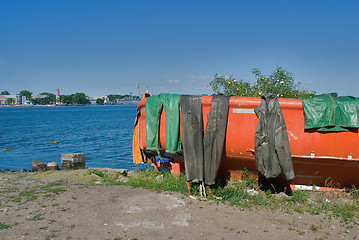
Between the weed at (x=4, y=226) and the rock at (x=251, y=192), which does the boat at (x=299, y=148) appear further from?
the weed at (x=4, y=226)

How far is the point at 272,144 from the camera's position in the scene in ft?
21.7

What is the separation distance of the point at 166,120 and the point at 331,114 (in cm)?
352

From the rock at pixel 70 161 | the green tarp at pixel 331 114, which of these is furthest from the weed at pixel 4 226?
the rock at pixel 70 161

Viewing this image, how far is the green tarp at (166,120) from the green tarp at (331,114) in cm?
278

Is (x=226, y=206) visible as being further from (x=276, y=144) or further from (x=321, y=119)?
(x=321, y=119)

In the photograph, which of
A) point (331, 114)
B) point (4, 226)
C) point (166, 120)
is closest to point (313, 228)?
point (331, 114)

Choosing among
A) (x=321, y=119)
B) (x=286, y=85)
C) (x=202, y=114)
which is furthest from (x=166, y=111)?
(x=286, y=85)

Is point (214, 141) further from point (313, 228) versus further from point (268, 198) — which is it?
point (313, 228)

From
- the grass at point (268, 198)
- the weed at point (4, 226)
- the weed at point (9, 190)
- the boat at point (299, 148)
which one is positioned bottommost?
the weed at point (9, 190)

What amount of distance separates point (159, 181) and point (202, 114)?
1.94 m

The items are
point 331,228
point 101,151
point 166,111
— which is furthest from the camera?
point 101,151

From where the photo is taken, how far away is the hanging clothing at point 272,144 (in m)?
6.57

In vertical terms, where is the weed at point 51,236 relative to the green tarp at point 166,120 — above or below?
below

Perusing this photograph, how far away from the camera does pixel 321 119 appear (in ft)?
22.3
